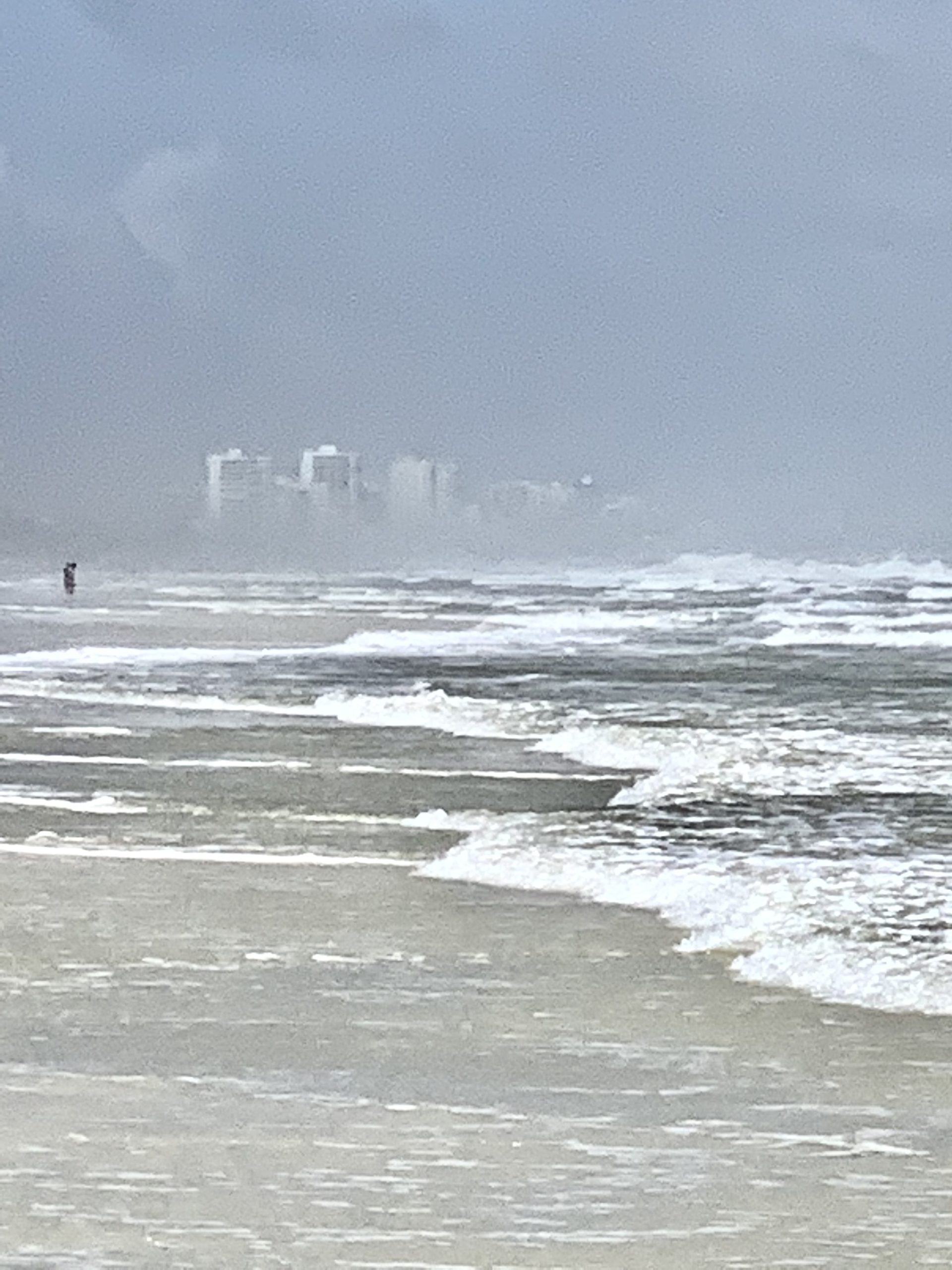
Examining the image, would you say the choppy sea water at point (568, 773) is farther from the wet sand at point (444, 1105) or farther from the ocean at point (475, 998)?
the wet sand at point (444, 1105)

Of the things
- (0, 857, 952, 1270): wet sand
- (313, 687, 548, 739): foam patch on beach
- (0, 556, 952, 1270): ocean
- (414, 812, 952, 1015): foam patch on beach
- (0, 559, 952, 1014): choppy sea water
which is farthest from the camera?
(313, 687, 548, 739): foam patch on beach

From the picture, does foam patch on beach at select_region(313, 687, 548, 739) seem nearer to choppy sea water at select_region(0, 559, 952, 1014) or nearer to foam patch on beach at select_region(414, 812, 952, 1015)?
choppy sea water at select_region(0, 559, 952, 1014)

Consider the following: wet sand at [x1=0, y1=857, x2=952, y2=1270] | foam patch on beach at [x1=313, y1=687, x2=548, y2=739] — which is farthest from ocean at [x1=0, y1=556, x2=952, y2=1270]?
foam patch on beach at [x1=313, y1=687, x2=548, y2=739]

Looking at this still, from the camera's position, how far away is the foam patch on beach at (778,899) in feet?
21.7

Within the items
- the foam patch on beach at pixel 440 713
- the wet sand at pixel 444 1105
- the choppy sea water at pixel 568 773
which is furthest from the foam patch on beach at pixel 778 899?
the foam patch on beach at pixel 440 713

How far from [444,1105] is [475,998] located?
1.25 meters

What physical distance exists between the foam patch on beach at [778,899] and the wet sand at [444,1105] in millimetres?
258

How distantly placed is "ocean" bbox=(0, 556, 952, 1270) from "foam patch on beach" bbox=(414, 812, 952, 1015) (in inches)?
1.0

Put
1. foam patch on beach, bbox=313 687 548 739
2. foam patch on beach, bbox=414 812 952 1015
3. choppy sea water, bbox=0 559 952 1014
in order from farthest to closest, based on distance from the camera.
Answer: foam patch on beach, bbox=313 687 548 739
choppy sea water, bbox=0 559 952 1014
foam patch on beach, bbox=414 812 952 1015

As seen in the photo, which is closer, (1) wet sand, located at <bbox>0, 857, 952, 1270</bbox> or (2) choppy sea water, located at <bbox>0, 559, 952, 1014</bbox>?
(1) wet sand, located at <bbox>0, 857, 952, 1270</bbox>

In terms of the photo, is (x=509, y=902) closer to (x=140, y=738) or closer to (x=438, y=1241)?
(x=438, y=1241)

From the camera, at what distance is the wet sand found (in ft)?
13.9

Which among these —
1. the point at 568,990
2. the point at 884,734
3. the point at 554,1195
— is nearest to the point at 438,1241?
the point at 554,1195

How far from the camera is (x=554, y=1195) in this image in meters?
4.47
